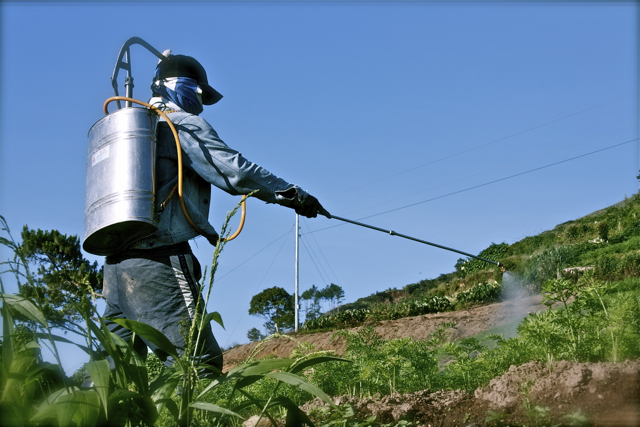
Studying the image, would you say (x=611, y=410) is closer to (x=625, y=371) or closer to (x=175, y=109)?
(x=625, y=371)

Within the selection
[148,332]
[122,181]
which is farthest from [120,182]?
[148,332]

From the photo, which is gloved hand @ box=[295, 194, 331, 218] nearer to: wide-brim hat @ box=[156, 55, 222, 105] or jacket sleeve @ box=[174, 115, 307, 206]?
jacket sleeve @ box=[174, 115, 307, 206]

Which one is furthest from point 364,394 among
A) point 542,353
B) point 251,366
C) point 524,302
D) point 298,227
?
point 298,227

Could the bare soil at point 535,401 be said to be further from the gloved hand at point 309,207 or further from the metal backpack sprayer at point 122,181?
the metal backpack sprayer at point 122,181

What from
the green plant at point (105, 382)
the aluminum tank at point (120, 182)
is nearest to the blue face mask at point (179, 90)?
the aluminum tank at point (120, 182)

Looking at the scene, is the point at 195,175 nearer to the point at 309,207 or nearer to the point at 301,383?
the point at 309,207

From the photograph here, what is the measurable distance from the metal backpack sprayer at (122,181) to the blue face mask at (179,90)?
500 mm

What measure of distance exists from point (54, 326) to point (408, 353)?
1954 millimetres

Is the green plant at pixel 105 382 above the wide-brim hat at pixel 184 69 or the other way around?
the other way around

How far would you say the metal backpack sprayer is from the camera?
3271 mm

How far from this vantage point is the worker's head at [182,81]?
407 cm

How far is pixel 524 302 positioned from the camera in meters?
9.66

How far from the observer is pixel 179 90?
4066 mm

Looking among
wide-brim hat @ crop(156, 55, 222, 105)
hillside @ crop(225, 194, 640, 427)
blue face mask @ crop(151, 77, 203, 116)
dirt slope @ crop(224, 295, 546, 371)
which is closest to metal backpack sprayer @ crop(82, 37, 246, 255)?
blue face mask @ crop(151, 77, 203, 116)
